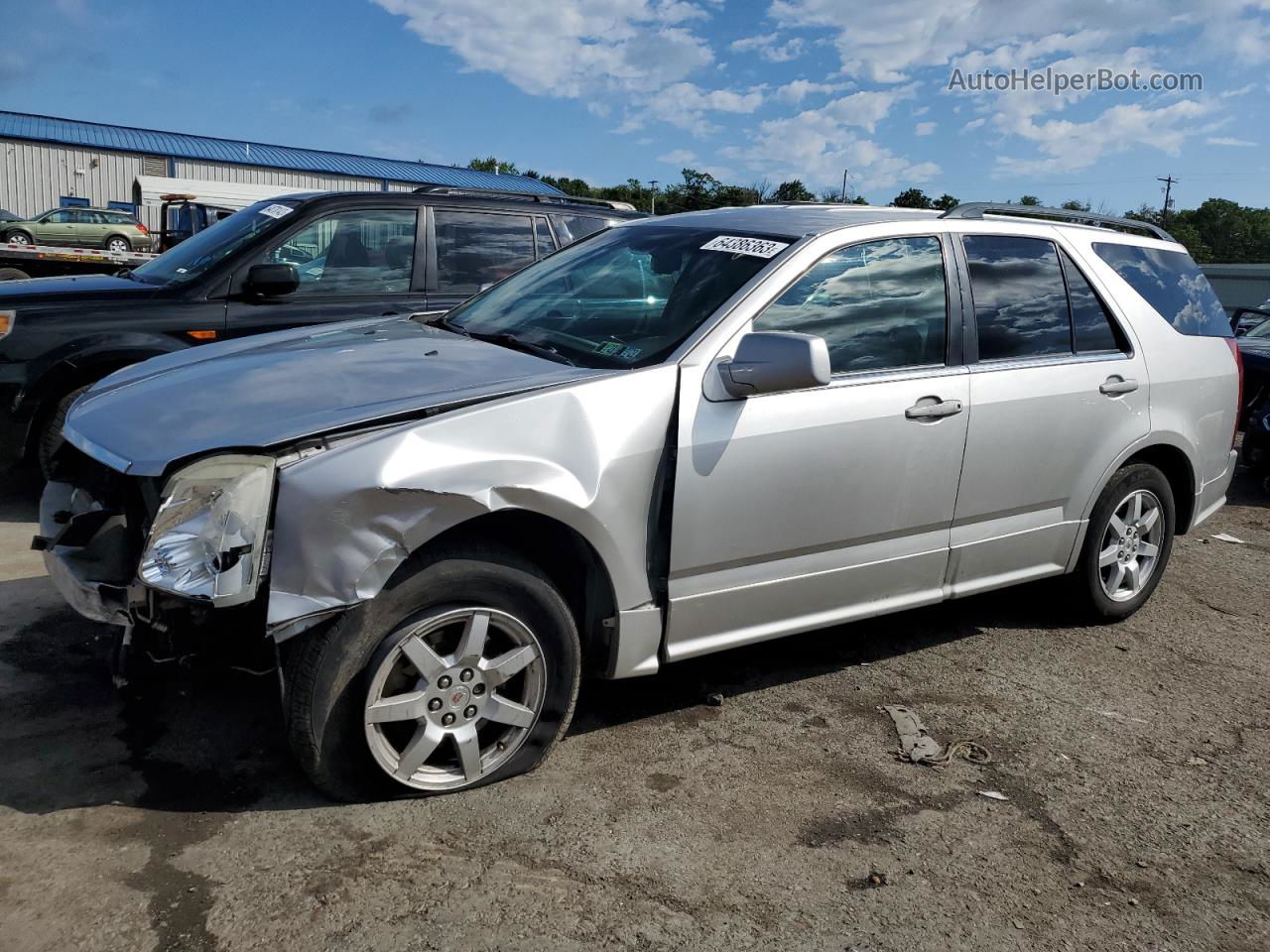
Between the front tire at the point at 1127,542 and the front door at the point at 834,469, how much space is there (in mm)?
1092

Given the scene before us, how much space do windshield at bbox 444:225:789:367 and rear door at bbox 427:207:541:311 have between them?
7.03 feet

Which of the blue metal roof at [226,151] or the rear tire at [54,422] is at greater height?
the blue metal roof at [226,151]

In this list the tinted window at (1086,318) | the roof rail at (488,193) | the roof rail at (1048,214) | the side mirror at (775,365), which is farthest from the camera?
the roof rail at (488,193)

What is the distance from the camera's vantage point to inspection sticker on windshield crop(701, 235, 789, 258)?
3.71m

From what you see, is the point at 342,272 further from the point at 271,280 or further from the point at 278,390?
the point at 278,390

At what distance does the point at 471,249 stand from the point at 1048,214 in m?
3.55

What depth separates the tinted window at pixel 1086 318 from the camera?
4531 mm

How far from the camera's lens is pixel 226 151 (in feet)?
168

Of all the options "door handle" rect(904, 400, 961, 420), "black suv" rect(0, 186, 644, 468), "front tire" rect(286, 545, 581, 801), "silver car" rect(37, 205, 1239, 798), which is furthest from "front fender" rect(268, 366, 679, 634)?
"black suv" rect(0, 186, 644, 468)

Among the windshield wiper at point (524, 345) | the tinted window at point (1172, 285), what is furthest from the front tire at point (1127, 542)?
the windshield wiper at point (524, 345)

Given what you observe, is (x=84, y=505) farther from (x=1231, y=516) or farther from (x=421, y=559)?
(x=1231, y=516)

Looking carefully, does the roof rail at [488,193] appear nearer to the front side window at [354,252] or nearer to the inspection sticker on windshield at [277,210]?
the front side window at [354,252]

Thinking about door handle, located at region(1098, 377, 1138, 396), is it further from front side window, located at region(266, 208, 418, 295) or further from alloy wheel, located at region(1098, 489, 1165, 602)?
front side window, located at region(266, 208, 418, 295)

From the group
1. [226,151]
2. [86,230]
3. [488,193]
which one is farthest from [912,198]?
[226,151]
